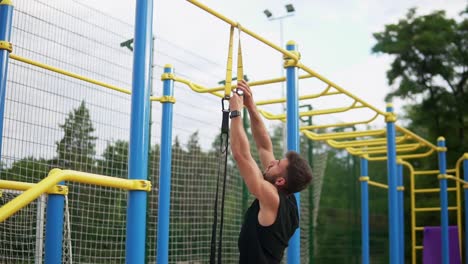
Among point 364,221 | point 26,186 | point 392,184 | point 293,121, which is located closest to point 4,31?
point 26,186

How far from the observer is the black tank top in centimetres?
278

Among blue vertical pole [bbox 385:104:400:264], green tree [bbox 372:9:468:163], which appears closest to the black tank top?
blue vertical pole [bbox 385:104:400:264]

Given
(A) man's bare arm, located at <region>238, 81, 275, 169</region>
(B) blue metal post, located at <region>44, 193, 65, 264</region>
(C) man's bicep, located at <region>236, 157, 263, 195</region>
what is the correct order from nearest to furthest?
(B) blue metal post, located at <region>44, 193, 65, 264</region> < (C) man's bicep, located at <region>236, 157, 263, 195</region> < (A) man's bare arm, located at <region>238, 81, 275, 169</region>

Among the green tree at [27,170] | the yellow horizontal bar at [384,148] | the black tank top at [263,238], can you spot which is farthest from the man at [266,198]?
the yellow horizontal bar at [384,148]

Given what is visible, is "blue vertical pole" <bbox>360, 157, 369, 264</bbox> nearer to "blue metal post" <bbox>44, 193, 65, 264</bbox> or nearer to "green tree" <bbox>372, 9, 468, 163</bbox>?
"green tree" <bbox>372, 9, 468, 163</bbox>

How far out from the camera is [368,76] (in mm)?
17719

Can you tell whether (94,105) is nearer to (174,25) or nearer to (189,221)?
(189,221)

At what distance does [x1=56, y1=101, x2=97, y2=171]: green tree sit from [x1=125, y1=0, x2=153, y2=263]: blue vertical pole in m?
2.75

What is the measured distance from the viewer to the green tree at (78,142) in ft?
17.1

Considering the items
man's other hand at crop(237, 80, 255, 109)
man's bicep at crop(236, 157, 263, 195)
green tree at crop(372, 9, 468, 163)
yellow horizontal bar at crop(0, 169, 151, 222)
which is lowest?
yellow horizontal bar at crop(0, 169, 151, 222)

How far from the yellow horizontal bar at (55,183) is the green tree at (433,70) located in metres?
10.6

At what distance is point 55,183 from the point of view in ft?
6.80

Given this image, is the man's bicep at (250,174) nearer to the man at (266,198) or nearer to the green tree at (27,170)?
the man at (266,198)

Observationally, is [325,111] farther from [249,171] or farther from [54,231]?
A: [54,231]
